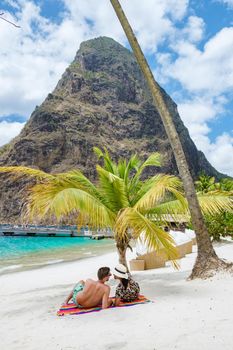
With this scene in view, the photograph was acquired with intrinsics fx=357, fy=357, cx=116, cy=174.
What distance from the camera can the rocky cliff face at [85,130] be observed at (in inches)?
5384

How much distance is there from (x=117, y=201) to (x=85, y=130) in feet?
466

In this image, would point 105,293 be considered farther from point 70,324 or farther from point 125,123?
point 125,123

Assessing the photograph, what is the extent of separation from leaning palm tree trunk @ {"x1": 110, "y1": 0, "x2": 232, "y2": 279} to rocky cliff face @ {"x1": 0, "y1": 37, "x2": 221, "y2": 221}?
4295 inches

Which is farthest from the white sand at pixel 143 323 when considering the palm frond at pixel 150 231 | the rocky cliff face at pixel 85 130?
the rocky cliff face at pixel 85 130

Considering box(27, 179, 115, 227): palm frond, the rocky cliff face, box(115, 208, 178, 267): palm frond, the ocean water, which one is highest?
the rocky cliff face

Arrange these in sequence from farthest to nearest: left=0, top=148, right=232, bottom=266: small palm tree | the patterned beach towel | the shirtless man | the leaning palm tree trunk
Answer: the leaning palm tree trunk
left=0, top=148, right=232, bottom=266: small palm tree
the shirtless man
the patterned beach towel

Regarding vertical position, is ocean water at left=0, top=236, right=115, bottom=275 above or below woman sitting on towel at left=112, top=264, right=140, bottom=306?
below

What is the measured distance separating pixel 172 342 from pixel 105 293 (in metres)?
2.67

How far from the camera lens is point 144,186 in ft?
34.5

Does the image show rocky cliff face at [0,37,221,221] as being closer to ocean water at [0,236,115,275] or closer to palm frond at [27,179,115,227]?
ocean water at [0,236,115,275]

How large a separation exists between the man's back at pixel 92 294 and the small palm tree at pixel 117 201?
A: 3.98ft

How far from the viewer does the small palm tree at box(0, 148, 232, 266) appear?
7.62 m

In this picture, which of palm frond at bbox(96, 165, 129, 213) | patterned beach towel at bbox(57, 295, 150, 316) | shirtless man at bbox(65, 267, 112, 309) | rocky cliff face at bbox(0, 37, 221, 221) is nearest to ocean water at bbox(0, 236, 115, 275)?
palm frond at bbox(96, 165, 129, 213)

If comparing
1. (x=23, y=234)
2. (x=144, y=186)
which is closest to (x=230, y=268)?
(x=144, y=186)
